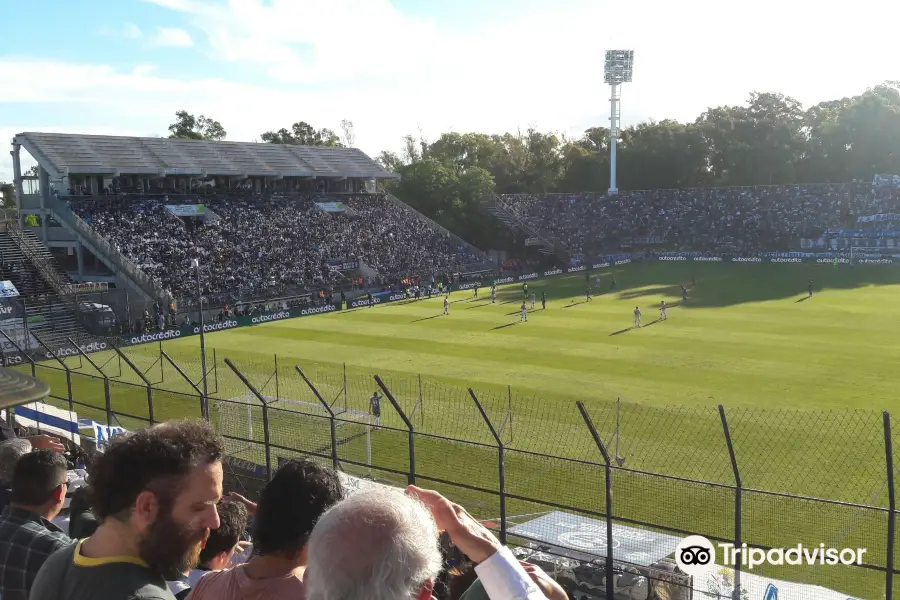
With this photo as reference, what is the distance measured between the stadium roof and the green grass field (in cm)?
2240

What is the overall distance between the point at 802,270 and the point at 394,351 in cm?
3625

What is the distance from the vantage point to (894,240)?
6256cm

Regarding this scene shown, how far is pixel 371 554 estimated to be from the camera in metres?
2.44

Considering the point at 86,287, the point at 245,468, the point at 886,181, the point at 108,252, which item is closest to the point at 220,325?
the point at 86,287

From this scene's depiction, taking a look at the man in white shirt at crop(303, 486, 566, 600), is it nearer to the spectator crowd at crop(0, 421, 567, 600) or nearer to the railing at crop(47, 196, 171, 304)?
the spectator crowd at crop(0, 421, 567, 600)

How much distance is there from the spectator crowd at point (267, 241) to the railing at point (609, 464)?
25292 millimetres

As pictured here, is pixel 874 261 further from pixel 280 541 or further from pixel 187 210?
pixel 280 541

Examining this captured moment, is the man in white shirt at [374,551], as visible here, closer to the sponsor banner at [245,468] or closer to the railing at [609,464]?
the railing at [609,464]

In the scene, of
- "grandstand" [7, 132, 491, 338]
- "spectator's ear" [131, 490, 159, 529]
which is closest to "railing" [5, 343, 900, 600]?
"spectator's ear" [131, 490, 159, 529]

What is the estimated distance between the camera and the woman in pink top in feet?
10.5

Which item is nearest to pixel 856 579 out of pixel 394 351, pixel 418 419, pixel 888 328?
pixel 418 419

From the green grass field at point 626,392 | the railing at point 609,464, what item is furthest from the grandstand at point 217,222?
the railing at point 609,464

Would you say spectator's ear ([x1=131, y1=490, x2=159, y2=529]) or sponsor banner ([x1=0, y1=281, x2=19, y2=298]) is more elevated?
spectator's ear ([x1=131, y1=490, x2=159, y2=529])

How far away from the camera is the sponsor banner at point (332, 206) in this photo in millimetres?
66000
